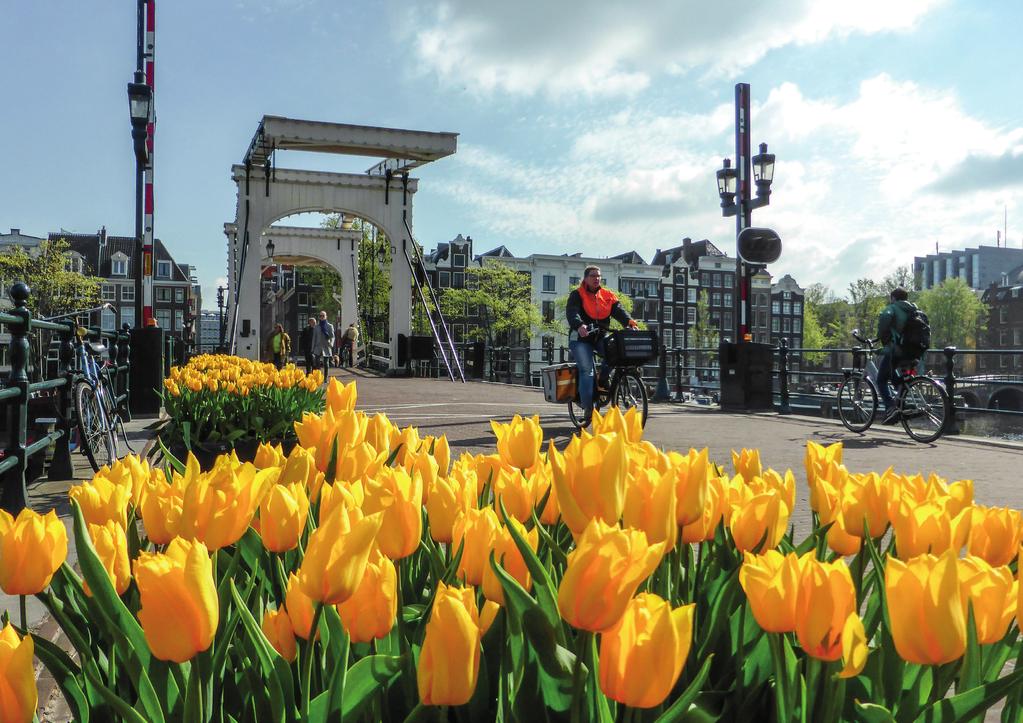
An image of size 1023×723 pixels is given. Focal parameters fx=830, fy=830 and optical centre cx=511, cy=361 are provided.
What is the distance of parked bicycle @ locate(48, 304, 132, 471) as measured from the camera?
5531 mm

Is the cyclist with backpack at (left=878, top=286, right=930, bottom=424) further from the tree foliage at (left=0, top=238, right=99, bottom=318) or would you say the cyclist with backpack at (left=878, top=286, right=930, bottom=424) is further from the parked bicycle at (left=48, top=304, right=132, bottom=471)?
the tree foliage at (left=0, top=238, right=99, bottom=318)

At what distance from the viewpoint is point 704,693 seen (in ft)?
2.72

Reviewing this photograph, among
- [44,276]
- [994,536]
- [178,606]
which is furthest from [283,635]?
[44,276]

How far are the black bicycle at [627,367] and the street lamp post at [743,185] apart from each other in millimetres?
5224

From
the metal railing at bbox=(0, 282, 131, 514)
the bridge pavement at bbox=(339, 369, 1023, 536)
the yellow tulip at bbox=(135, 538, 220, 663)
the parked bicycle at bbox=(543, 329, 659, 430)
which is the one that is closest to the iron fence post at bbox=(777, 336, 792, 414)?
the bridge pavement at bbox=(339, 369, 1023, 536)

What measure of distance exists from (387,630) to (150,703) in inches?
8.7

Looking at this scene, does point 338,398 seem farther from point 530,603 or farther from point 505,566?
point 530,603

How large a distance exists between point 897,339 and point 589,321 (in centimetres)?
355

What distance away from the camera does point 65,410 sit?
5.73 m

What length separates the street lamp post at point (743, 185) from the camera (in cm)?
1315

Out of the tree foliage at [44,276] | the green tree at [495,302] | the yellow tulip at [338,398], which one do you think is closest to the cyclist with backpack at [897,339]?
the yellow tulip at [338,398]

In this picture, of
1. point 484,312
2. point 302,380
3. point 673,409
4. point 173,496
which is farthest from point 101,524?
point 484,312

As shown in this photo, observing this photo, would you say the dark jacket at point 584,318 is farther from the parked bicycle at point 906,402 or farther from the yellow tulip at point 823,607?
the yellow tulip at point 823,607

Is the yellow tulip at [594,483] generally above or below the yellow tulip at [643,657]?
above
